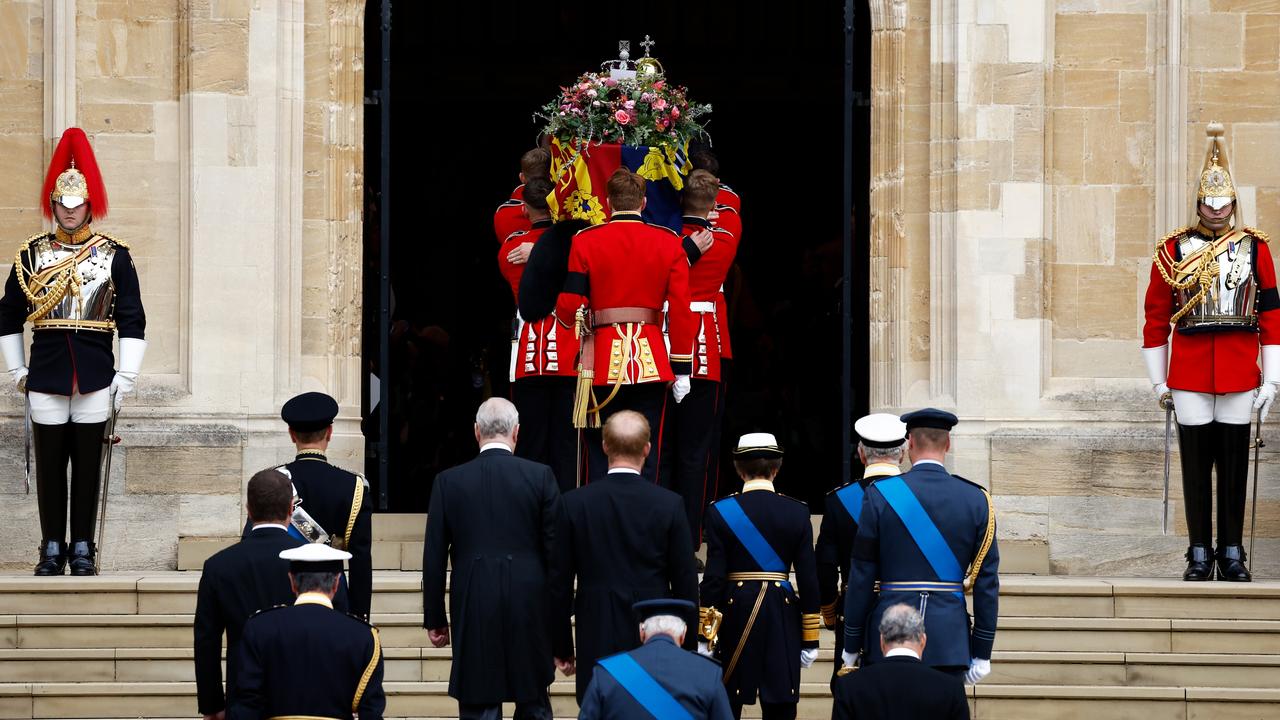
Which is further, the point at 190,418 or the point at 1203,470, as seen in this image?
the point at 190,418

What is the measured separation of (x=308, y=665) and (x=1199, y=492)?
20.3 feet

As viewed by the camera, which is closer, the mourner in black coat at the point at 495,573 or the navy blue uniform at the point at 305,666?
the navy blue uniform at the point at 305,666

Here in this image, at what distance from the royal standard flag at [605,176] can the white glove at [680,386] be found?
903 mm

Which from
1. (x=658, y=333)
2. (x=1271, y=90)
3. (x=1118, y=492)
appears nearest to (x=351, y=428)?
(x=658, y=333)

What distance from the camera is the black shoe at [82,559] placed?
11.5 metres

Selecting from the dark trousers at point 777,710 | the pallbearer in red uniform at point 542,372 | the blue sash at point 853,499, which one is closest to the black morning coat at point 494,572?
the dark trousers at point 777,710

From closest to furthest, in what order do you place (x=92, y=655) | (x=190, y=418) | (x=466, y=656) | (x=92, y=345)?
(x=466, y=656) < (x=92, y=655) < (x=92, y=345) < (x=190, y=418)

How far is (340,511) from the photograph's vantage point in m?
8.48

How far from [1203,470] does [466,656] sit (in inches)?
200

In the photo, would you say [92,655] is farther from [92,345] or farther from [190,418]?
[190,418]

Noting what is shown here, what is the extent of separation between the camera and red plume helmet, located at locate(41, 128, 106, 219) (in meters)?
11.7

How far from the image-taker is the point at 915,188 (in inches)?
530

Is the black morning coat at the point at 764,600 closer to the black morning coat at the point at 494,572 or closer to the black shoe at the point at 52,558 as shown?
the black morning coat at the point at 494,572

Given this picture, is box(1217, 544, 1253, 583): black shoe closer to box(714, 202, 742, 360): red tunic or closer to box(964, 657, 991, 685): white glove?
box(714, 202, 742, 360): red tunic
